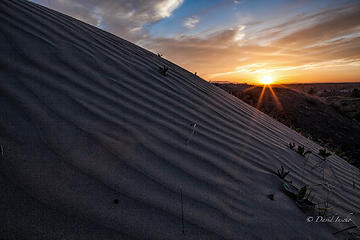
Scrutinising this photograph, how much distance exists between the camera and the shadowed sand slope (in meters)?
0.82

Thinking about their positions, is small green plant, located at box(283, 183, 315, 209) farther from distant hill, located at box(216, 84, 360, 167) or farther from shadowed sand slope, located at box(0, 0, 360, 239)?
distant hill, located at box(216, 84, 360, 167)

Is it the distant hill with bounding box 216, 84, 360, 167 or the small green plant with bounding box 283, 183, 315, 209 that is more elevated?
the distant hill with bounding box 216, 84, 360, 167

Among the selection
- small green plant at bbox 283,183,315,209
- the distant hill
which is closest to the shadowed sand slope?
small green plant at bbox 283,183,315,209

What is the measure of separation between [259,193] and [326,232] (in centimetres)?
44

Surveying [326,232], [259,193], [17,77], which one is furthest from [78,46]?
[326,232]

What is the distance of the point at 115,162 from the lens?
1101 millimetres

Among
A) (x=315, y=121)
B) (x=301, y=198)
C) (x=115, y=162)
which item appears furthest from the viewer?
(x=315, y=121)

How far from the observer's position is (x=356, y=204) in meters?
1.78

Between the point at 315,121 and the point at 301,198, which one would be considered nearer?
the point at 301,198

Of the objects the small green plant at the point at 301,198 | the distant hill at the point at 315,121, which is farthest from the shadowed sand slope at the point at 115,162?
the distant hill at the point at 315,121

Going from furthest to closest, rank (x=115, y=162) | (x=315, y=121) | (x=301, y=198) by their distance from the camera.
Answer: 1. (x=315, y=121)
2. (x=301, y=198)
3. (x=115, y=162)

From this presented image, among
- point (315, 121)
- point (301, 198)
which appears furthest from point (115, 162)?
point (315, 121)

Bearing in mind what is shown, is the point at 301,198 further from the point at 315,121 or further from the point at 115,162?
the point at 315,121

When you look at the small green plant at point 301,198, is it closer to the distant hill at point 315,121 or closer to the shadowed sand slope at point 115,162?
the shadowed sand slope at point 115,162
